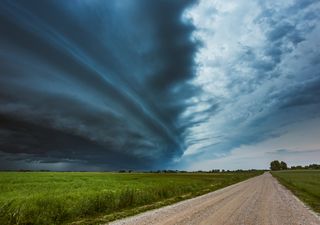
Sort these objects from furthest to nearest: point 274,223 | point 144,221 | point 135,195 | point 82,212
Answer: point 135,195 < point 82,212 < point 144,221 < point 274,223

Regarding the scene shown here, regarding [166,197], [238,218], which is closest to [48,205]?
[238,218]

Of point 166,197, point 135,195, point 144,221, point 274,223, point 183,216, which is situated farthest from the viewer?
point 166,197

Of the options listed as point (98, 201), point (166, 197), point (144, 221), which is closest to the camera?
point (144, 221)

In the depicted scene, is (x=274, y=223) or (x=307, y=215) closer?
(x=274, y=223)

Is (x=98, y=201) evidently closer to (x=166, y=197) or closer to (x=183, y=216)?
(x=183, y=216)

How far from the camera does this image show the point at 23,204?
1559 centimetres

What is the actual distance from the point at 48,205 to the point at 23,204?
1552mm

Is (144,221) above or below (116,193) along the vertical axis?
below

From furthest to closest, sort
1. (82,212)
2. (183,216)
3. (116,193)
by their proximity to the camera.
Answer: (116,193) < (82,212) < (183,216)

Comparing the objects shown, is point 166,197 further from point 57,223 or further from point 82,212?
point 57,223

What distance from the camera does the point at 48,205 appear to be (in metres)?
16.8

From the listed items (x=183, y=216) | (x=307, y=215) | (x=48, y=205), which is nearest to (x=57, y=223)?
(x=48, y=205)

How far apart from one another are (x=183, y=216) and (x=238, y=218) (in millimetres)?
3064

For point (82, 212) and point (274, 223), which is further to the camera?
point (82, 212)
